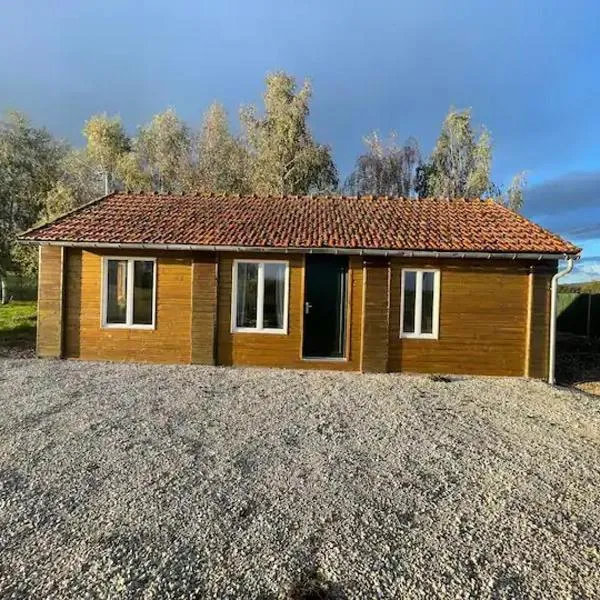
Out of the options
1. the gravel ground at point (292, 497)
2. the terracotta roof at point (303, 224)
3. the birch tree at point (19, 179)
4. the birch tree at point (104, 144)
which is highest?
the birch tree at point (104, 144)

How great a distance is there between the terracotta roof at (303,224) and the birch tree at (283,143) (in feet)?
39.5

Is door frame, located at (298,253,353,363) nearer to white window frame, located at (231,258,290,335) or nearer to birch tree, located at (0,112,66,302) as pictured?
white window frame, located at (231,258,290,335)

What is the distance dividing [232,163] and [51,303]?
16.6m

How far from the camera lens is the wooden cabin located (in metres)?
11.2

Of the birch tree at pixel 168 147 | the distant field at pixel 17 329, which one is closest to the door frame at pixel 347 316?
the distant field at pixel 17 329

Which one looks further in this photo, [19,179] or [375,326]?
[19,179]

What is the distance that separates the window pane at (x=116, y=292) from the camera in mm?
11750

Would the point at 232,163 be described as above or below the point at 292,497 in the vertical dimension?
above

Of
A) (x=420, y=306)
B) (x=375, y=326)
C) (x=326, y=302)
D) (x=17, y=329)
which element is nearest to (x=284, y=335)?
(x=326, y=302)

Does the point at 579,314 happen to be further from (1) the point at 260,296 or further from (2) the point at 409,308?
(1) the point at 260,296

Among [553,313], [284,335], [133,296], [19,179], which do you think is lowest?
[284,335]

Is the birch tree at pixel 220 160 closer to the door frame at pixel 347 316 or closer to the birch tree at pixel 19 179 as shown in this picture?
the birch tree at pixel 19 179

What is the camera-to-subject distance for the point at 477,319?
11281mm

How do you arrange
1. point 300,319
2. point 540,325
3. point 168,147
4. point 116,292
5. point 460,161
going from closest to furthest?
point 540,325, point 300,319, point 116,292, point 460,161, point 168,147
